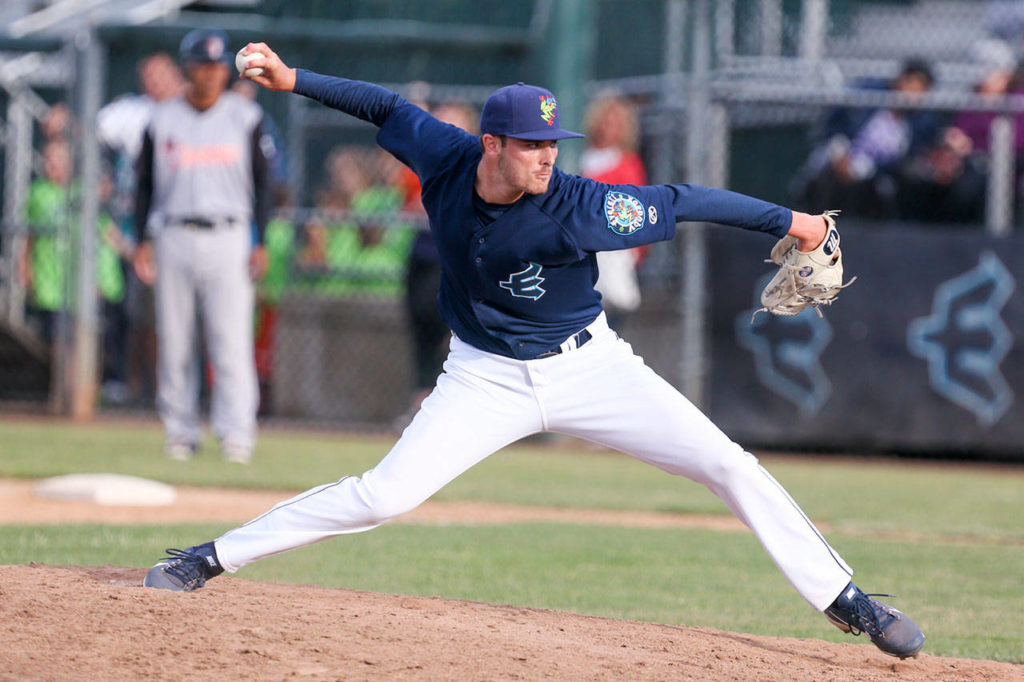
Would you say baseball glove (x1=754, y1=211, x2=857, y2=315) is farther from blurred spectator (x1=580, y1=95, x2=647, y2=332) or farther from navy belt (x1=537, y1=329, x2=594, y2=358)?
blurred spectator (x1=580, y1=95, x2=647, y2=332)

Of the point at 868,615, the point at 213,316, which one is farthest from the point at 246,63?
the point at 213,316

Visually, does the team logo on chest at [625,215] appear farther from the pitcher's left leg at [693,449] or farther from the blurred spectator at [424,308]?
the blurred spectator at [424,308]

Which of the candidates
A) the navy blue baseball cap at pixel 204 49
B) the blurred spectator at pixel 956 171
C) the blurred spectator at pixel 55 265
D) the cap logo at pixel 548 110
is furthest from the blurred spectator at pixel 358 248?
the cap logo at pixel 548 110

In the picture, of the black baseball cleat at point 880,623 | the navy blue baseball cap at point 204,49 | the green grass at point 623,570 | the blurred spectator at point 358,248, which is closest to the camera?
the black baseball cleat at point 880,623

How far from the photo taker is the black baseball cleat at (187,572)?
15.5 ft

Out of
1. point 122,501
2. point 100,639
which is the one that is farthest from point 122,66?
point 100,639

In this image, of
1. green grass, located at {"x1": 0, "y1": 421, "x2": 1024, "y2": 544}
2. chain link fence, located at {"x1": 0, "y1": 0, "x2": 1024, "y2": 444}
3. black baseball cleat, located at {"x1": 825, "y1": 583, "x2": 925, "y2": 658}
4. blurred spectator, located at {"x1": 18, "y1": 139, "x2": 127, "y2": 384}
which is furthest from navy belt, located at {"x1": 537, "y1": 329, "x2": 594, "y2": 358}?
blurred spectator, located at {"x1": 18, "y1": 139, "x2": 127, "y2": 384}

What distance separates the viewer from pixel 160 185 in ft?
31.4

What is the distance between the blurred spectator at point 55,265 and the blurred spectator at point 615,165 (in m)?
4.43

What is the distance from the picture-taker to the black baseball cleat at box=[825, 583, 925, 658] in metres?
4.56

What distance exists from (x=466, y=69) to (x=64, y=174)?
4017 mm

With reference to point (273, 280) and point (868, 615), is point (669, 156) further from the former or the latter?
point (868, 615)

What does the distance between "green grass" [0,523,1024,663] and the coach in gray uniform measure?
2.34 metres

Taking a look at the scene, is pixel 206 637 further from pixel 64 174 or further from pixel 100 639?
pixel 64 174
